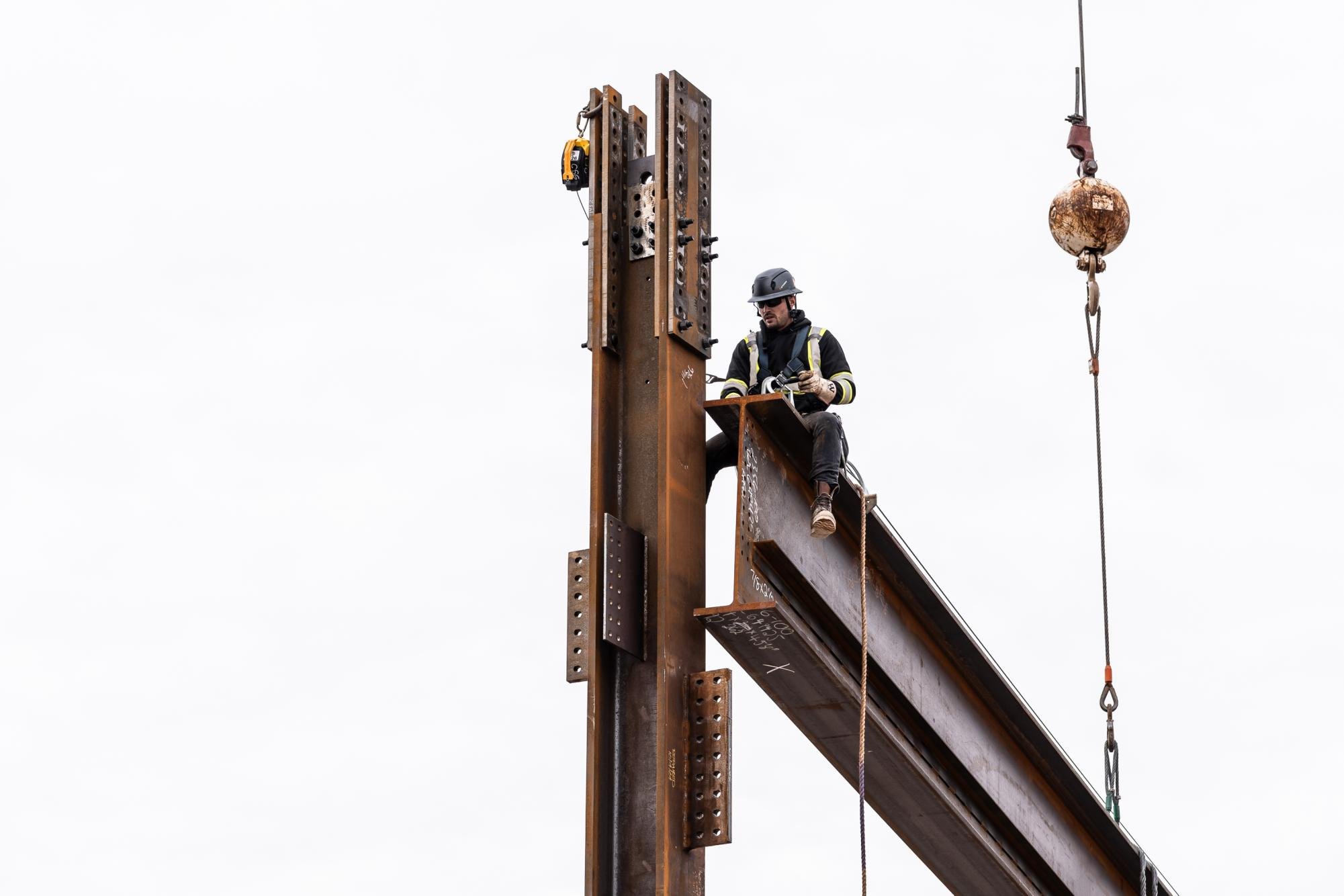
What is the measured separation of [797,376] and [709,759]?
2506 millimetres

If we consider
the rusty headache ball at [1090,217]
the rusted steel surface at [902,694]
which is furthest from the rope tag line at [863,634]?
the rusty headache ball at [1090,217]

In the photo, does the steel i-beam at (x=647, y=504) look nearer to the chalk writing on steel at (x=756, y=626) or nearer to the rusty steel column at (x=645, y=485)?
the rusty steel column at (x=645, y=485)

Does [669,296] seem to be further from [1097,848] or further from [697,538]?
[1097,848]

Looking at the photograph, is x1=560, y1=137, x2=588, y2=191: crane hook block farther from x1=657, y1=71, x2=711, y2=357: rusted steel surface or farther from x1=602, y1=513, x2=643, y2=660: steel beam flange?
x1=602, y1=513, x2=643, y2=660: steel beam flange

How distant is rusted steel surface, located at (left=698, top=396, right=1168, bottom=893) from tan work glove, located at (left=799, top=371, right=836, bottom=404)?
32 centimetres

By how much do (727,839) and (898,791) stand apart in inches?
125

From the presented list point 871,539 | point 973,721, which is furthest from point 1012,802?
point 871,539

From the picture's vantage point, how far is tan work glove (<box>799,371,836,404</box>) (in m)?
14.2

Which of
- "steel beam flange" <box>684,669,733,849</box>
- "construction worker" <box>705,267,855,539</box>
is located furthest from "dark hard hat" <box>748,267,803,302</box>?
"steel beam flange" <box>684,669,733,849</box>

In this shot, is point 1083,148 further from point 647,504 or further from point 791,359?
point 647,504

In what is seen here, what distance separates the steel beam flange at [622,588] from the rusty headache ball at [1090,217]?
4626 mm

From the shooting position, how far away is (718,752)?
13.3 meters

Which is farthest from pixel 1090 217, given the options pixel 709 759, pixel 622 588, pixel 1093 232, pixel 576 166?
pixel 709 759

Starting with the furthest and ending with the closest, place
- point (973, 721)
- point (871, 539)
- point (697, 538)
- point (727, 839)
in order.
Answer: point (973, 721) → point (871, 539) → point (697, 538) → point (727, 839)
